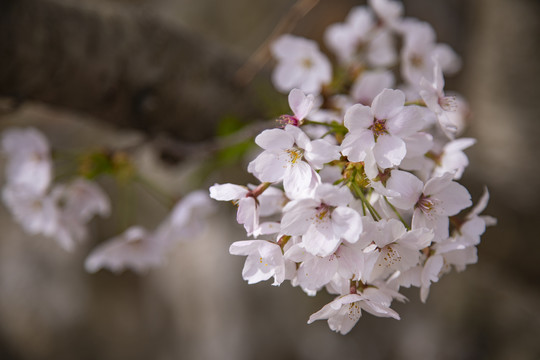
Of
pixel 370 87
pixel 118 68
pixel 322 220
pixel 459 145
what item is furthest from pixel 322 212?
pixel 118 68

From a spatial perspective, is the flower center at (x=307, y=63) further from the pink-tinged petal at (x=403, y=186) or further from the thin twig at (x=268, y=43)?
the pink-tinged petal at (x=403, y=186)

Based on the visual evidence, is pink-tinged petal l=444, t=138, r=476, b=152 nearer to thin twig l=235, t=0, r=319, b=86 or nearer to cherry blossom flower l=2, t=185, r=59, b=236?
thin twig l=235, t=0, r=319, b=86

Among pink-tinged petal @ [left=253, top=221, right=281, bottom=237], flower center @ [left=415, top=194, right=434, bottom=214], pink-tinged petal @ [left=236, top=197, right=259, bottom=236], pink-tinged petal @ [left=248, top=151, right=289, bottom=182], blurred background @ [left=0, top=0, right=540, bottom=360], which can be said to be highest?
pink-tinged petal @ [left=248, top=151, right=289, bottom=182]

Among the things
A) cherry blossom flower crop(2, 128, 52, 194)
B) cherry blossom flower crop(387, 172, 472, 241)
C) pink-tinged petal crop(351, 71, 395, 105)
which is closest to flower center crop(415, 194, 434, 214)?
cherry blossom flower crop(387, 172, 472, 241)

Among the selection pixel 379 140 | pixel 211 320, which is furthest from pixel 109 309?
pixel 379 140

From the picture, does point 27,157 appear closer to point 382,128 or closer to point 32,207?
point 32,207

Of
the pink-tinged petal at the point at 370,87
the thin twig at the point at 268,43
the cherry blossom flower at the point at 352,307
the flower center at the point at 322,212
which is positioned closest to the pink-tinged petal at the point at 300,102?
the flower center at the point at 322,212
